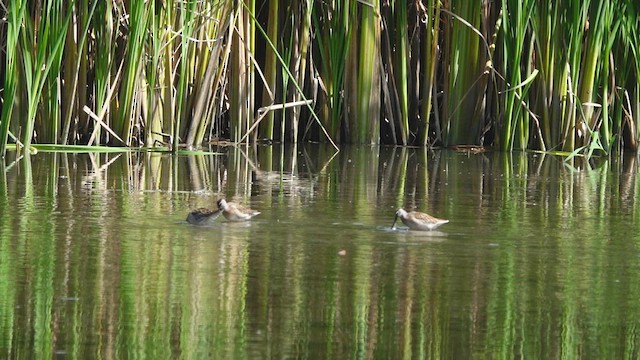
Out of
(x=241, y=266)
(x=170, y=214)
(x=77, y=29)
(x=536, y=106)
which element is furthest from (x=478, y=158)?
(x=241, y=266)

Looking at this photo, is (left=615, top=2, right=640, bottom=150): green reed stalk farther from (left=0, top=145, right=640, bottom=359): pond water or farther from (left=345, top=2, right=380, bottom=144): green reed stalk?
(left=0, top=145, right=640, bottom=359): pond water

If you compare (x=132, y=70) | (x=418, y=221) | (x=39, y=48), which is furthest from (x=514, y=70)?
(x=418, y=221)

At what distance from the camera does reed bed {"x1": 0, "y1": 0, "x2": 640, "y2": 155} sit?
989 cm

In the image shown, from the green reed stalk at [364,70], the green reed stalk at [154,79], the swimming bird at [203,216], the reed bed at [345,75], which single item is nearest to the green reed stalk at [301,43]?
the reed bed at [345,75]

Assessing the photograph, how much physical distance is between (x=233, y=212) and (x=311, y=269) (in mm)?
1251

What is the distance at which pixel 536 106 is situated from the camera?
11.5 m

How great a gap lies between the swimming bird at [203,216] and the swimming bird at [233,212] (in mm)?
31

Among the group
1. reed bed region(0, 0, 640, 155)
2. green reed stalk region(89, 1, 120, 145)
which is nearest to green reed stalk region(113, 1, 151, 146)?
reed bed region(0, 0, 640, 155)

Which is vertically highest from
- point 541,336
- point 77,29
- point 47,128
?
point 77,29

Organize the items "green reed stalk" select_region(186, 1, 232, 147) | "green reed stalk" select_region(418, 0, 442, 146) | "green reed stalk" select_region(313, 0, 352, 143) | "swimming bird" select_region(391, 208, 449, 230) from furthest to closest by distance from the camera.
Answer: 1. "green reed stalk" select_region(418, 0, 442, 146)
2. "green reed stalk" select_region(313, 0, 352, 143)
3. "green reed stalk" select_region(186, 1, 232, 147)
4. "swimming bird" select_region(391, 208, 449, 230)

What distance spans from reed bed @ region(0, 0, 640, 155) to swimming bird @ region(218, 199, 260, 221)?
335 cm

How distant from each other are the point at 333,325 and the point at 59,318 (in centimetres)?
80

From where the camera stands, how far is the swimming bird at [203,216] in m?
5.89

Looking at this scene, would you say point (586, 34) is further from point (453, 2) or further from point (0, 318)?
point (0, 318)
